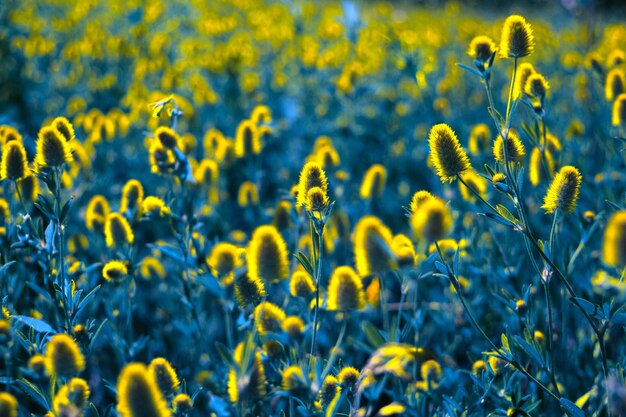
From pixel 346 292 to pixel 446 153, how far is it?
0.45m

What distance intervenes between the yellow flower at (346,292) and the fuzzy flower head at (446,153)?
1.21 ft

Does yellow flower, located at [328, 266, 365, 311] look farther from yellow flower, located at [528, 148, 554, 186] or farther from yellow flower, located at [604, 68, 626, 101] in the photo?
yellow flower, located at [604, 68, 626, 101]

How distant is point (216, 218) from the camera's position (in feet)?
11.1

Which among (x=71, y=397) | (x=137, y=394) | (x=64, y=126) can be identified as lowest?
(x=71, y=397)

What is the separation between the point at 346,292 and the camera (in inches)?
60.4

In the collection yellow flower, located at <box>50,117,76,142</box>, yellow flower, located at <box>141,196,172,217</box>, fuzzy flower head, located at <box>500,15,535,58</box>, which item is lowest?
yellow flower, located at <box>141,196,172,217</box>

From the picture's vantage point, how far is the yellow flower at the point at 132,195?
7.41ft

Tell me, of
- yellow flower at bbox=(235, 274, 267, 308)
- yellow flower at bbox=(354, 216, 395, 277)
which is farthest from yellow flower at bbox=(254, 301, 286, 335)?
yellow flower at bbox=(354, 216, 395, 277)

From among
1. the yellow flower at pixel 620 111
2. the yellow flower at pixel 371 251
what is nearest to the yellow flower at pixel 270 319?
the yellow flower at pixel 371 251


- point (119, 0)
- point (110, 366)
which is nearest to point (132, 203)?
point (110, 366)

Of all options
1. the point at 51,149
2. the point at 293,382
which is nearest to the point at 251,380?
the point at 293,382

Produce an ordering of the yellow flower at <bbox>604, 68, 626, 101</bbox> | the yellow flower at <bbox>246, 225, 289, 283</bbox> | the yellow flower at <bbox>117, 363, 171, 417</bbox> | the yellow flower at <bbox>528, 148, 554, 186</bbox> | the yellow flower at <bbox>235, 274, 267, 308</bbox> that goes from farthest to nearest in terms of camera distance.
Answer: the yellow flower at <bbox>604, 68, 626, 101</bbox>, the yellow flower at <bbox>528, 148, 554, 186</bbox>, the yellow flower at <bbox>235, 274, 267, 308</bbox>, the yellow flower at <bbox>246, 225, 289, 283</bbox>, the yellow flower at <bbox>117, 363, 171, 417</bbox>

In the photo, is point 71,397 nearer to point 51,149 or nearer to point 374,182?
point 51,149

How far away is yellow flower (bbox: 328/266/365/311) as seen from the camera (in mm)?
1534
